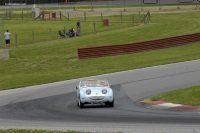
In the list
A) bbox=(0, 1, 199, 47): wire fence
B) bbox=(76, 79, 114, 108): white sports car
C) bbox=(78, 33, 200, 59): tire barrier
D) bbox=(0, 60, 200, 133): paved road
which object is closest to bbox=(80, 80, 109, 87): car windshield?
bbox=(76, 79, 114, 108): white sports car

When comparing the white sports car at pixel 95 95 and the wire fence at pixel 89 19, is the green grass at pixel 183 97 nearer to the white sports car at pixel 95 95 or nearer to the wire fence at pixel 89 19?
the white sports car at pixel 95 95

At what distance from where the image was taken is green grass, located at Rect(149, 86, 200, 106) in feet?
70.6

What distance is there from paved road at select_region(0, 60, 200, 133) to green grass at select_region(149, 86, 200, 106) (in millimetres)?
1150

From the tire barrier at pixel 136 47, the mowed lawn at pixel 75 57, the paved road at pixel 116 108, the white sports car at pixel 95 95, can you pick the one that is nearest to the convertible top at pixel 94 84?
the white sports car at pixel 95 95

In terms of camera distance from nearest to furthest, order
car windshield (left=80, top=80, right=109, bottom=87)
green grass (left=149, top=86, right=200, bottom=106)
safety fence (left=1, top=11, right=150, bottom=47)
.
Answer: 1. green grass (left=149, top=86, right=200, bottom=106)
2. car windshield (left=80, top=80, right=109, bottom=87)
3. safety fence (left=1, top=11, right=150, bottom=47)

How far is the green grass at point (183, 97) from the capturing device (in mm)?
21531

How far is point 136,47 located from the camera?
1693 inches

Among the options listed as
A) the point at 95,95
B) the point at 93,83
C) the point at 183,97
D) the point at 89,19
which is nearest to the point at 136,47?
the point at 93,83

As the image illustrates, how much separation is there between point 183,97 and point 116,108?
2911mm

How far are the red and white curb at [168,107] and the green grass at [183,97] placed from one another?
0.39 m

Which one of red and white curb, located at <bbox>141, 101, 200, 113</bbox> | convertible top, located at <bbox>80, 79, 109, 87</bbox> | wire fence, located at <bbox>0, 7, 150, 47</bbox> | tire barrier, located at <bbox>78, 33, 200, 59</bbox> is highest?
convertible top, located at <bbox>80, 79, 109, 87</bbox>

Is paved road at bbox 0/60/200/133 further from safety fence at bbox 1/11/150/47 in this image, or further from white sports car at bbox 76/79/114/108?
safety fence at bbox 1/11/150/47

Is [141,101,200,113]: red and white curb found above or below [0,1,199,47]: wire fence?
above

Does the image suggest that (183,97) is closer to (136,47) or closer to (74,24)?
(136,47)
